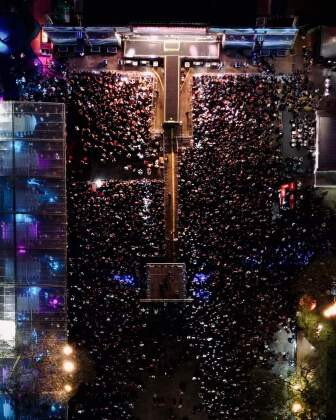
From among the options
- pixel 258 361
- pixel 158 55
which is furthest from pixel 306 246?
pixel 158 55

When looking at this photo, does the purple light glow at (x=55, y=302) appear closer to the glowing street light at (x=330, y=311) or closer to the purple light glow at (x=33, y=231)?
the purple light glow at (x=33, y=231)

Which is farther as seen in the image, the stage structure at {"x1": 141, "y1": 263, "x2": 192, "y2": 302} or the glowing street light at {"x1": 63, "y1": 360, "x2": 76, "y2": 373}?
the stage structure at {"x1": 141, "y1": 263, "x2": 192, "y2": 302}

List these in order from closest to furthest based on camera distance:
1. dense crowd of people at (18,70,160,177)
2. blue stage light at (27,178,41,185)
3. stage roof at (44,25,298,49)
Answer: stage roof at (44,25,298,49) → blue stage light at (27,178,41,185) → dense crowd of people at (18,70,160,177)

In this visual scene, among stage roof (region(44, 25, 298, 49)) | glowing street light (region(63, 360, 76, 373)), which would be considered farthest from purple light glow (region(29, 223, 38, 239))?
stage roof (region(44, 25, 298, 49))

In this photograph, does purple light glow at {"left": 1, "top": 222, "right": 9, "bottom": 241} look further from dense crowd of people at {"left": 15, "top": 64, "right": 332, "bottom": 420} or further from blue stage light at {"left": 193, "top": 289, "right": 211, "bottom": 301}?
blue stage light at {"left": 193, "top": 289, "right": 211, "bottom": 301}

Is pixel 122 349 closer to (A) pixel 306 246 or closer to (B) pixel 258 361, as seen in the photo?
(B) pixel 258 361

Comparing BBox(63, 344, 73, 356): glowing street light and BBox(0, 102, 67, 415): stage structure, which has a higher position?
BBox(0, 102, 67, 415): stage structure
